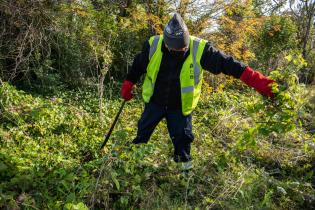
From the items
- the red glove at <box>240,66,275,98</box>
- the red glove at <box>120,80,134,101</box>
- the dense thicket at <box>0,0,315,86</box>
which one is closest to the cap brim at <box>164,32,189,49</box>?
the red glove at <box>240,66,275,98</box>

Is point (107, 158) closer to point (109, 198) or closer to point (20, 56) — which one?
point (109, 198)

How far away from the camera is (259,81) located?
10.3 feet

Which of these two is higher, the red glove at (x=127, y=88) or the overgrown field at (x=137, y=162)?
the red glove at (x=127, y=88)

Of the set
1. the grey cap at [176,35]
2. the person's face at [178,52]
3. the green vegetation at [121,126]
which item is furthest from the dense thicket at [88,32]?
the grey cap at [176,35]

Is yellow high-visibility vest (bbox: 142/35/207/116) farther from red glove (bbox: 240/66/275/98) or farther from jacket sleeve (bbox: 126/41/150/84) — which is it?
red glove (bbox: 240/66/275/98)

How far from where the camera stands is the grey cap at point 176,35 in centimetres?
311

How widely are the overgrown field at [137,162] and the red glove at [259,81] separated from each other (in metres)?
0.11

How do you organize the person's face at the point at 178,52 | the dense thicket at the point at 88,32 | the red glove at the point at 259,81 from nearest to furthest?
the red glove at the point at 259,81
the person's face at the point at 178,52
the dense thicket at the point at 88,32

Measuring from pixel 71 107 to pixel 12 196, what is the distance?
7.83 feet

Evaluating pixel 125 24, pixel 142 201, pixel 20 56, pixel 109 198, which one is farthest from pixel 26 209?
pixel 125 24

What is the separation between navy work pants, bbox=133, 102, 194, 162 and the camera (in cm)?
353

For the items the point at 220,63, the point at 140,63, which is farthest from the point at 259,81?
the point at 140,63

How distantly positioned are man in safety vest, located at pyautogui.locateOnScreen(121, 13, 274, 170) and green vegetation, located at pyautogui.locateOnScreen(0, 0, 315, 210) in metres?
0.23

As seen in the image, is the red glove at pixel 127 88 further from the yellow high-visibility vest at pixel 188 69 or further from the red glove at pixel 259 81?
the red glove at pixel 259 81
